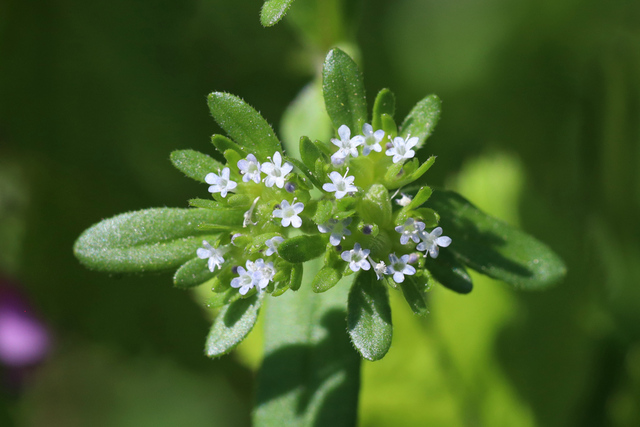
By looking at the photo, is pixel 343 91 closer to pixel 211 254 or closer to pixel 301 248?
pixel 301 248

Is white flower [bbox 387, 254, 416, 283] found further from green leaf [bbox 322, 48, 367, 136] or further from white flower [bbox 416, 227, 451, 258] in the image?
green leaf [bbox 322, 48, 367, 136]

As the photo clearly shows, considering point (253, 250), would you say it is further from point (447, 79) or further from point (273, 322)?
point (447, 79)

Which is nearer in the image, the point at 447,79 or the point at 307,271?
the point at 307,271

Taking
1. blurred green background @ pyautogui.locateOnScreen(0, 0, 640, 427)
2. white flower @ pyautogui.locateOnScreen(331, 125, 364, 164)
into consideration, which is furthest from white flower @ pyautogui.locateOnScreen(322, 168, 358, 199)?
blurred green background @ pyautogui.locateOnScreen(0, 0, 640, 427)

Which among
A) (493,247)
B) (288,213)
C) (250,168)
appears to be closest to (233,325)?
(288,213)

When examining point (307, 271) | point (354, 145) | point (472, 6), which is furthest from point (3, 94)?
point (472, 6)

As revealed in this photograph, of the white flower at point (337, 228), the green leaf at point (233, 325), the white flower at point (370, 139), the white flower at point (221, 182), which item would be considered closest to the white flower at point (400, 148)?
the white flower at point (370, 139)
